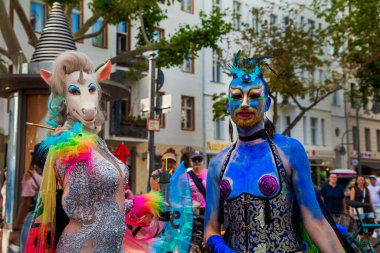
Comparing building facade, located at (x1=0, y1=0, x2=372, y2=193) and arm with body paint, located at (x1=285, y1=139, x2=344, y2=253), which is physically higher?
building facade, located at (x1=0, y1=0, x2=372, y2=193)

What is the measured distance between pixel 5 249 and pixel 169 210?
11.3ft

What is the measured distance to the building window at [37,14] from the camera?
20.6m

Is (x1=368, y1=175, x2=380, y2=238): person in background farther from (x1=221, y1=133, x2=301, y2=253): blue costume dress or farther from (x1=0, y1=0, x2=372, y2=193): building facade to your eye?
(x1=221, y1=133, x2=301, y2=253): blue costume dress

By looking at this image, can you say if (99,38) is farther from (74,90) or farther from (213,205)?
(213,205)

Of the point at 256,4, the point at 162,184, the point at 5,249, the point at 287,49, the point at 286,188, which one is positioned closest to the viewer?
the point at 286,188

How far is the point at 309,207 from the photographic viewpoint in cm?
271

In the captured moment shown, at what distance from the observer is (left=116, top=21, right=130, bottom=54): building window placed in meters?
24.0

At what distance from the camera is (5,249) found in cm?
721

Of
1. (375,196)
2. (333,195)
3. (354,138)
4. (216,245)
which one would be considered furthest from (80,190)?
(354,138)

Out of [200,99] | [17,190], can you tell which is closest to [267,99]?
[17,190]

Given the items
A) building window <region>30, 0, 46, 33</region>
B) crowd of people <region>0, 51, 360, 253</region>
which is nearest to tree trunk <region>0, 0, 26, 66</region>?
building window <region>30, 0, 46, 33</region>

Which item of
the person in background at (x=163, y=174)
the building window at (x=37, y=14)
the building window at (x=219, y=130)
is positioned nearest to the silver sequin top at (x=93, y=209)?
the person in background at (x=163, y=174)

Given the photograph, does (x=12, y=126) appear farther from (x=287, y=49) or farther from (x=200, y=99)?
(x=200, y=99)

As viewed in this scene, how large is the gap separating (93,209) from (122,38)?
71.6 ft
